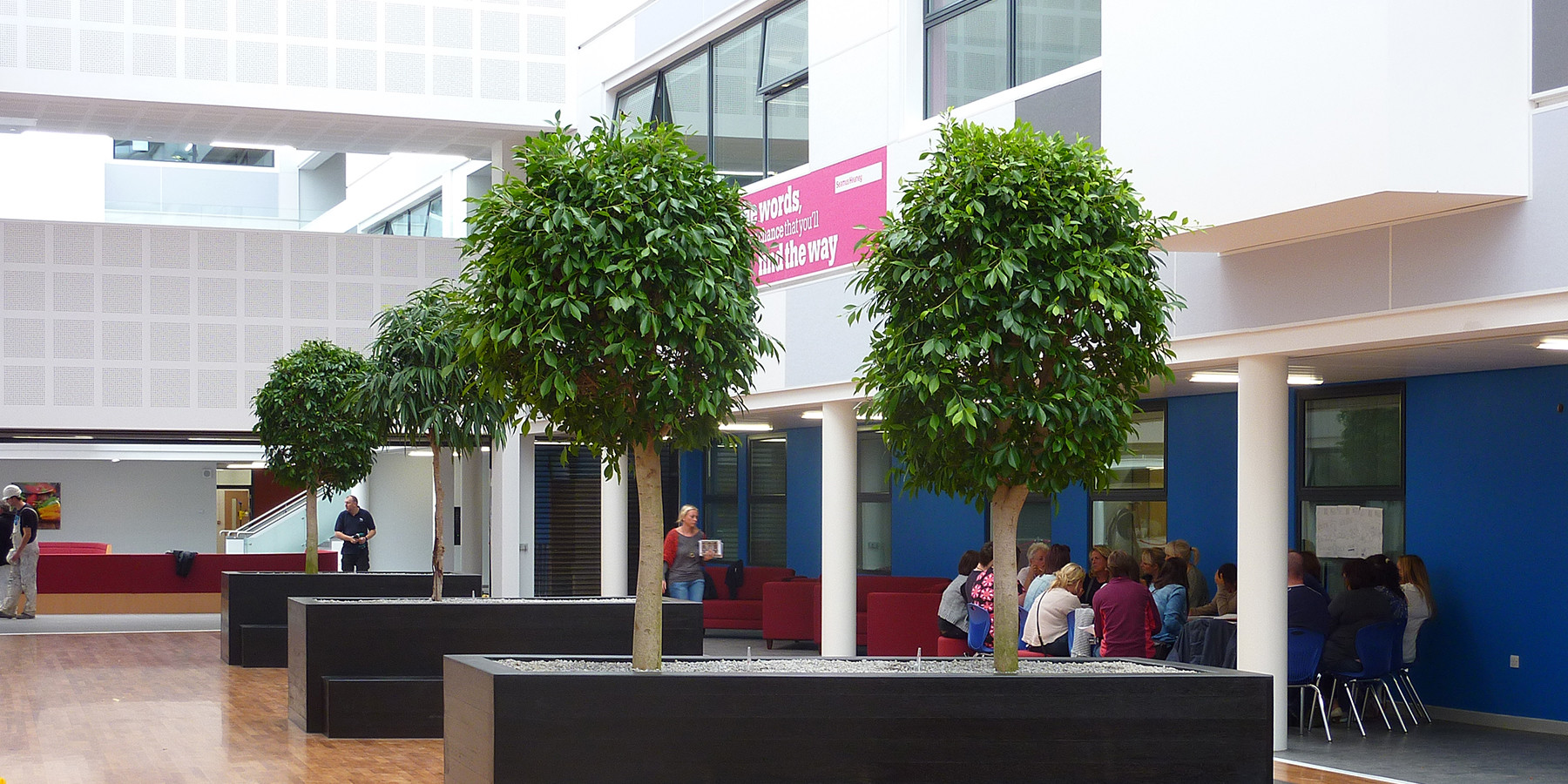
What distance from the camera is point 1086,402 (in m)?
5.89

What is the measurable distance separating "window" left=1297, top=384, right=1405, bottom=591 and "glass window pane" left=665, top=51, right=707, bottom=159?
5.97 metres

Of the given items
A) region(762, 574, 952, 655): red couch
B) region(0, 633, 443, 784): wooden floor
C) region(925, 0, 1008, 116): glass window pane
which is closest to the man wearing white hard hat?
region(0, 633, 443, 784): wooden floor

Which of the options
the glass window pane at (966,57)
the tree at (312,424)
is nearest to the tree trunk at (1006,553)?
the glass window pane at (966,57)

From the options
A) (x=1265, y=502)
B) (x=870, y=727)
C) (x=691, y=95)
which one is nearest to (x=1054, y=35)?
(x=1265, y=502)

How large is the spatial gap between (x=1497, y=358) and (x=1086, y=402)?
181 inches

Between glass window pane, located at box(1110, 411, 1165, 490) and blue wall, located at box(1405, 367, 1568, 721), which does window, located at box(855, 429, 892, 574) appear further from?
blue wall, located at box(1405, 367, 1568, 721)

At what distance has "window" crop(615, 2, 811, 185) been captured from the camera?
13.1 metres

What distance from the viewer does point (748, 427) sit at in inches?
693

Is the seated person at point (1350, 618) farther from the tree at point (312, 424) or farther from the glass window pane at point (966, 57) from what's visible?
the tree at point (312, 424)

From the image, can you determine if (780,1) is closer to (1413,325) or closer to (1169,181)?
(1169,181)

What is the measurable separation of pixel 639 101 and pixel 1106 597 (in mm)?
8428

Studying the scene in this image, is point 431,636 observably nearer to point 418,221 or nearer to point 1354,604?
point 1354,604

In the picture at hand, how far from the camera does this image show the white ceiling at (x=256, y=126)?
16.5m

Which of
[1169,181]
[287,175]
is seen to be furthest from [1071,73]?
[287,175]
